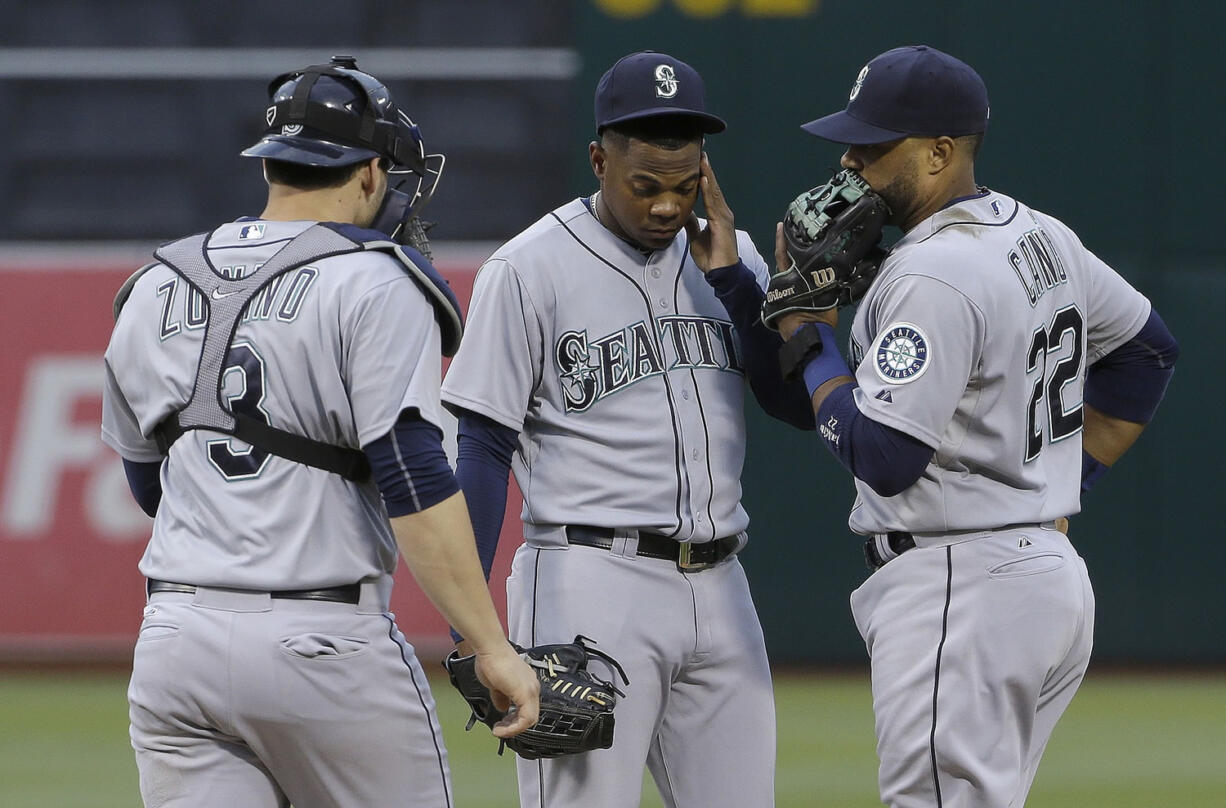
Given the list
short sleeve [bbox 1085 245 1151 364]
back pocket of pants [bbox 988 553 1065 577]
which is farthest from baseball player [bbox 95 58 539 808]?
short sleeve [bbox 1085 245 1151 364]

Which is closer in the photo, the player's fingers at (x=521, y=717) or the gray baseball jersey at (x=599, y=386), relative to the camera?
the player's fingers at (x=521, y=717)

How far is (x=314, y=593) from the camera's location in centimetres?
225

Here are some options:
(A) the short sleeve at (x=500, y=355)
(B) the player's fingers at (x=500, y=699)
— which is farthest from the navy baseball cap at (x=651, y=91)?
(B) the player's fingers at (x=500, y=699)

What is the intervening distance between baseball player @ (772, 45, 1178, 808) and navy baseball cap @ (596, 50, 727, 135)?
0.26 metres

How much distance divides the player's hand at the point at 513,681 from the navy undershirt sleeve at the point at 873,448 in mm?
626

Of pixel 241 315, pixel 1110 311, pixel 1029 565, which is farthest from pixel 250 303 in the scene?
pixel 1110 311

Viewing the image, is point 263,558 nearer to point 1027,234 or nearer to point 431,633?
point 1027,234

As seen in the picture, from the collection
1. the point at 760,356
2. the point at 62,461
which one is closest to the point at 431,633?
the point at 62,461

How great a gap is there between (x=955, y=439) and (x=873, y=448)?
0.56 ft

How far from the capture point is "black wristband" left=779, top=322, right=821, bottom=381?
2.64 meters

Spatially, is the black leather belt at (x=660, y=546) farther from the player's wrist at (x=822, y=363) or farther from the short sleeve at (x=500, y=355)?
the player's wrist at (x=822, y=363)

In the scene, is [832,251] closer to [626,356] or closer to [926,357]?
[926,357]

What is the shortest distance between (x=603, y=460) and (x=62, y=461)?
4775 mm

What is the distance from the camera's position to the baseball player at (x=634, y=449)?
273 cm
